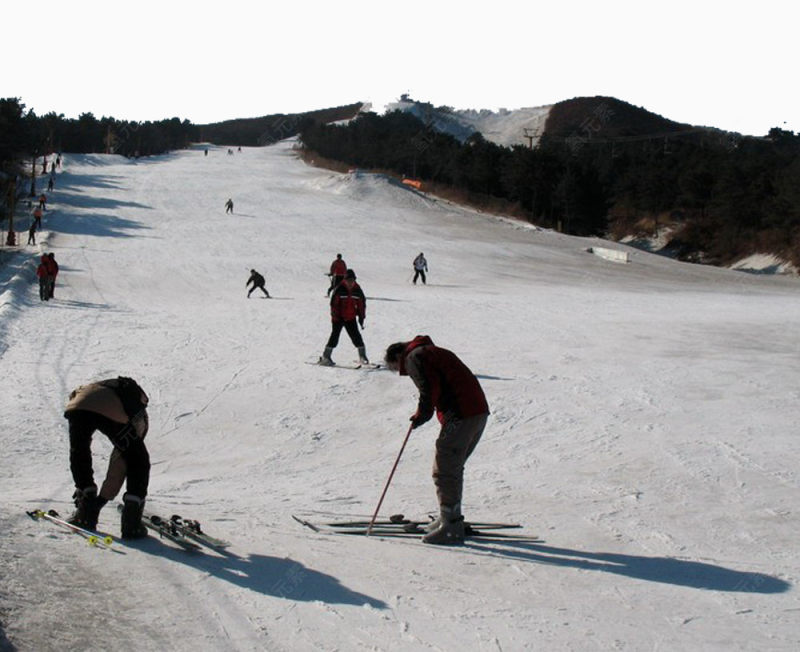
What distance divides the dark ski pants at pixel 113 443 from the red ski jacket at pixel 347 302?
8.27 m

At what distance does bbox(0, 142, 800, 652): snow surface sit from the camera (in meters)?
5.34

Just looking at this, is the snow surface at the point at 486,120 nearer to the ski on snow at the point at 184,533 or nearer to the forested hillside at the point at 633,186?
the forested hillside at the point at 633,186

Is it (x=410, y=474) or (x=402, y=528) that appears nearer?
(x=402, y=528)

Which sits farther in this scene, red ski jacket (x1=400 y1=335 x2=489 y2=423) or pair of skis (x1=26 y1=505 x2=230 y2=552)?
red ski jacket (x1=400 y1=335 x2=489 y2=423)

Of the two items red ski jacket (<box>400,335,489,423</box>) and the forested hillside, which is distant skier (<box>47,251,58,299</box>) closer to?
red ski jacket (<box>400,335,489,423</box>)

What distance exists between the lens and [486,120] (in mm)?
164250

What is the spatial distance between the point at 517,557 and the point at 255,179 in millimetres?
71678

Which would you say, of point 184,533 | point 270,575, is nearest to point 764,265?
point 184,533

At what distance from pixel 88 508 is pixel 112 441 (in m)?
0.53

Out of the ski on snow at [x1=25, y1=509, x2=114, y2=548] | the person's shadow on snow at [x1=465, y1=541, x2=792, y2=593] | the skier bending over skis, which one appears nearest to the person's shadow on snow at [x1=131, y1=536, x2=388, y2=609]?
the ski on snow at [x1=25, y1=509, x2=114, y2=548]

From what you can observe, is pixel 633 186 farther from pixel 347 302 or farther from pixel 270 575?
pixel 270 575

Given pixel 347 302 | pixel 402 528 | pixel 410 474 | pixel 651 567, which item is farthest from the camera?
pixel 347 302

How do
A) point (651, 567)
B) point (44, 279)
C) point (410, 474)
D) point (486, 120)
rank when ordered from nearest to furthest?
1. point (651, 567)
2. point (410, 474)
3. point (44, 279)
4. point (486, 120)

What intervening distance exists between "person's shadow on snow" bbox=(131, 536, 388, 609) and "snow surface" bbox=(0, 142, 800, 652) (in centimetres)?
2
